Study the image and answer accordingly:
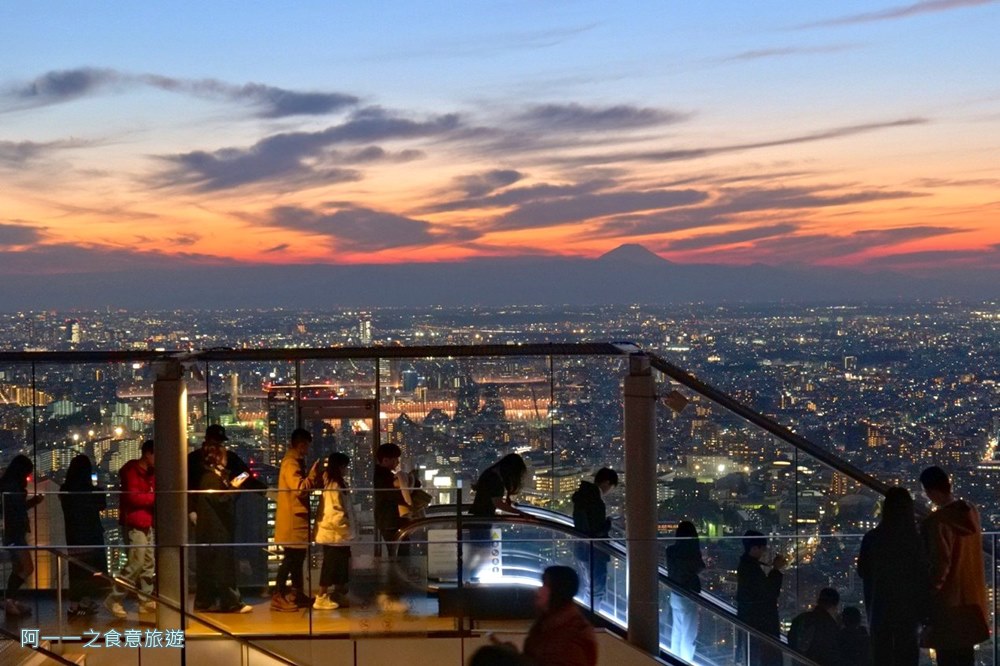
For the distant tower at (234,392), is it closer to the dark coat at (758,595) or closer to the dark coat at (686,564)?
the dark coat at (686,564)

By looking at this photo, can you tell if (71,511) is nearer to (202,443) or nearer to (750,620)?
(202,443)

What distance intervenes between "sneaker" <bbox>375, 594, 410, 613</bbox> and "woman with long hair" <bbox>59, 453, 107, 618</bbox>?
5.29 ft

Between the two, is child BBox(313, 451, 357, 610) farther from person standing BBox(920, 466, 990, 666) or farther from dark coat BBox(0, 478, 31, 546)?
person standing BBox(920, 466, 990, 666)

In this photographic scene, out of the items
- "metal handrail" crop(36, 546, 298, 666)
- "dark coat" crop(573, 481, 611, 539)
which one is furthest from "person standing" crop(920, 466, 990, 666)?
"metal handrail" crop(36, 546, 298, 666)

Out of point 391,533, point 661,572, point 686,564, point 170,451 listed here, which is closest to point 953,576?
point 686,564

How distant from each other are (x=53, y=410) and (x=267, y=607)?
11.1ft

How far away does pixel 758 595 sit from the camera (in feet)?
21.3

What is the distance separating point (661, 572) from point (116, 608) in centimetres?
321

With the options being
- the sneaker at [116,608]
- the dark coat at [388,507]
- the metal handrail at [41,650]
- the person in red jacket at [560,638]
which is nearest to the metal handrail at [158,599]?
the sneaker at [116,608]

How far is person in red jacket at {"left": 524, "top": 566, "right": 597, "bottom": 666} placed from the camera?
4523mm

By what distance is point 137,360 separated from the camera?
327 inches

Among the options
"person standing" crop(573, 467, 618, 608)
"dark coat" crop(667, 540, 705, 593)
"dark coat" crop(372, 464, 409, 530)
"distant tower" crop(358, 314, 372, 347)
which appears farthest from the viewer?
"distant tower" crop(358, 314, 372, 347)

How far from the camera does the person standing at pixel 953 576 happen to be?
19.7ft

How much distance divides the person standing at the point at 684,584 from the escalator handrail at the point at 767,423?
93 cm
